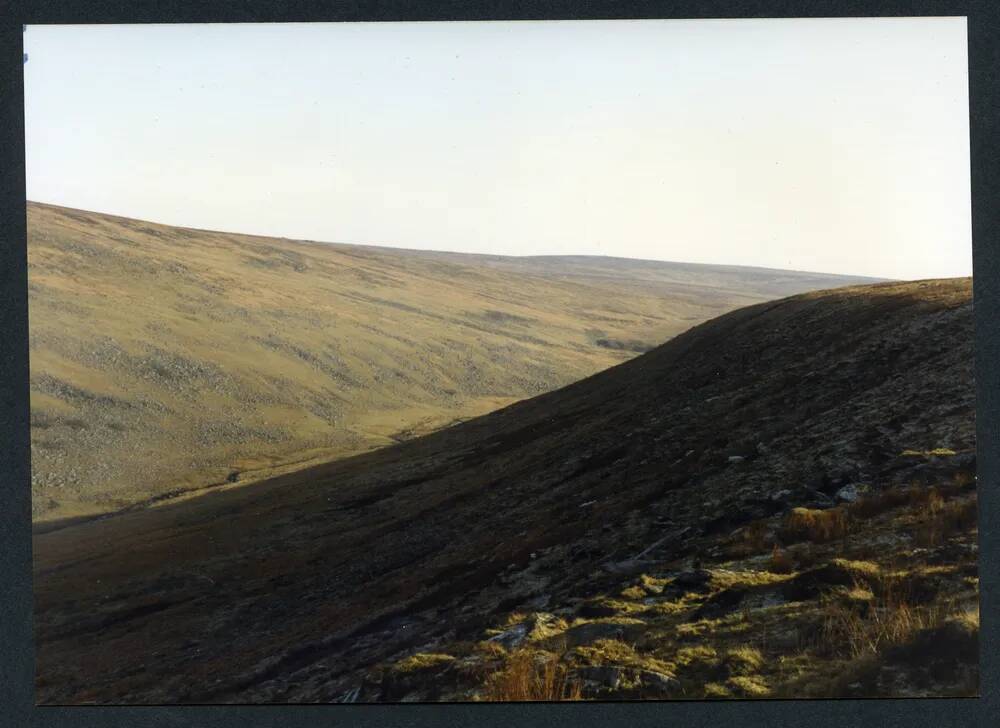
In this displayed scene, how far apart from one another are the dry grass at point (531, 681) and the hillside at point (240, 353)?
29.4 m

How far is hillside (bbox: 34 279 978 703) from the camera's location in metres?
9.05

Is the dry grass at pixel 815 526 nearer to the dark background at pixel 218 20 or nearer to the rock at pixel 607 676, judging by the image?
the dark background at pixel 218 20

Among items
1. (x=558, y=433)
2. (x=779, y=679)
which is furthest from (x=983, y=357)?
(x=558, y=433)

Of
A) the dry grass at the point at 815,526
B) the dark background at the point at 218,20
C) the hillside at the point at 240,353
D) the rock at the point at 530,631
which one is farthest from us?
the hillside at the point at 240,353

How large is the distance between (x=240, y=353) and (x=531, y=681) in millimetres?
50638

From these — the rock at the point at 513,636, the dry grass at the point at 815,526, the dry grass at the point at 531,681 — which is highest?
the dry grass at the point at 815,526

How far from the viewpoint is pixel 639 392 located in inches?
685

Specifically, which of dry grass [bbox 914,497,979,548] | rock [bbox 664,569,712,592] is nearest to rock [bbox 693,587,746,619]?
rock [bbox 664,569,712,592]

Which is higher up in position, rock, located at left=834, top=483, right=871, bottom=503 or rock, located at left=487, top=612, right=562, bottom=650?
rock, located at left=834, top=483, right=871, bottom=503

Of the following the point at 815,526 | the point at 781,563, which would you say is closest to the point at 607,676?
the point at 781,563

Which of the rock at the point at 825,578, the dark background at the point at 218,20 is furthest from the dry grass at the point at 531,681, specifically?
the dark background at the point at 218,20

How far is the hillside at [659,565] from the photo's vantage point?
356 inches

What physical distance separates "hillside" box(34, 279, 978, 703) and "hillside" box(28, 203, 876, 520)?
23.3 m

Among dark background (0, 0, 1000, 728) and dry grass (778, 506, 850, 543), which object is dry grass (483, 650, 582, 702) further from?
dark background (0, 0, 1000, 728)
